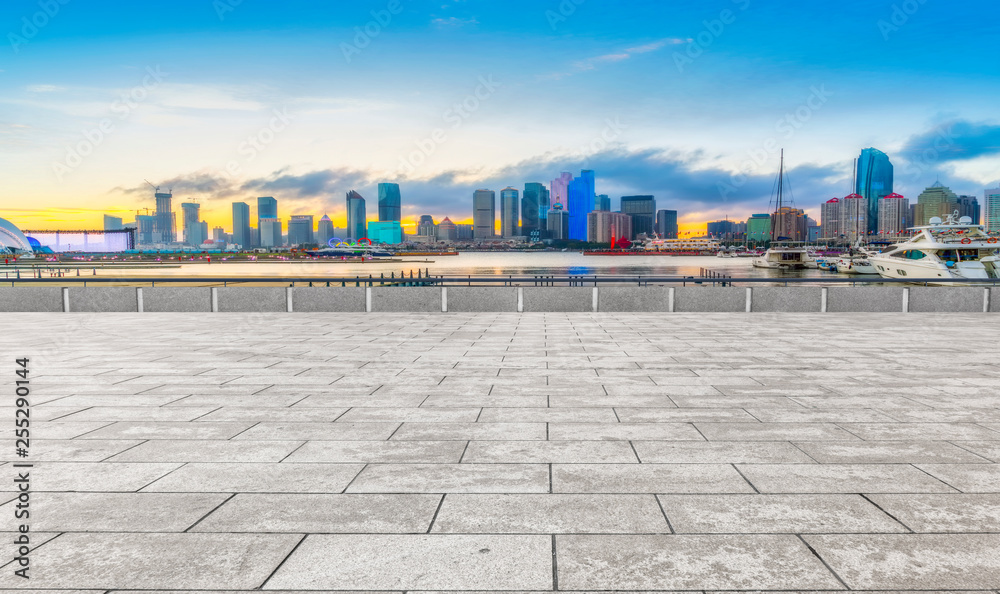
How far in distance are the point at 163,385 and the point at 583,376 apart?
6.45 metres

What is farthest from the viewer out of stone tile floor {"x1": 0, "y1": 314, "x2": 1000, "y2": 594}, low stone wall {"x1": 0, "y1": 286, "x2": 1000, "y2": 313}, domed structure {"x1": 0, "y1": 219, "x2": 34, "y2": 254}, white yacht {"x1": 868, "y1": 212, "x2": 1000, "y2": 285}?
domed structure {"x1": 0, "y1": 219, "x2": 34, "y2": 254}

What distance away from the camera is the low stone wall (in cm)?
2056

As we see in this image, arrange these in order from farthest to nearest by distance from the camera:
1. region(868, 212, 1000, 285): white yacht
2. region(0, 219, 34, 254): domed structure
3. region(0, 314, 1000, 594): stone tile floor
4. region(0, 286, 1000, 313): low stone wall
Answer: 1. region(0, 219, 34, 254): domed structure
2. region(868, 212, 1000, 285): white yacht
3. region(0, 286, 1000, 313): low stone wall
4. region(0, 314, 1000, 594): stone tile floor

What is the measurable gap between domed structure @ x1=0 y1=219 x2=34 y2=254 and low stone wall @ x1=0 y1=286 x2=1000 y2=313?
180 metres

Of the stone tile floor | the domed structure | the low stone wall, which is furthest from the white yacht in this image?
the domed structure

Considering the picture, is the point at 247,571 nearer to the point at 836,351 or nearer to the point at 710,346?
the point at 710,346

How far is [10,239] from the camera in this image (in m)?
165

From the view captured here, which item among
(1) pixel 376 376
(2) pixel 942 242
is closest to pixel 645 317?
(1) pixel 376 376

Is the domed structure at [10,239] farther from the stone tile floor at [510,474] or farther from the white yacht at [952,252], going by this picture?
the white yacht at [952,252]

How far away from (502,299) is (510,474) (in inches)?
639

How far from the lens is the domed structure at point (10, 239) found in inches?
6329

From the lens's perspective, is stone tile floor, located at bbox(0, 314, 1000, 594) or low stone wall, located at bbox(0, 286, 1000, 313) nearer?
stone tile floor, located at bbox(0, 314, 1000, 594)

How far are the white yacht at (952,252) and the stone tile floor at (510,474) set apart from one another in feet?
189

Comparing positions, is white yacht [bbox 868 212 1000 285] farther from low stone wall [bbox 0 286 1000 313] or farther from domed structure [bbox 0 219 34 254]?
domed structure [bbox 0 219 34 254]
